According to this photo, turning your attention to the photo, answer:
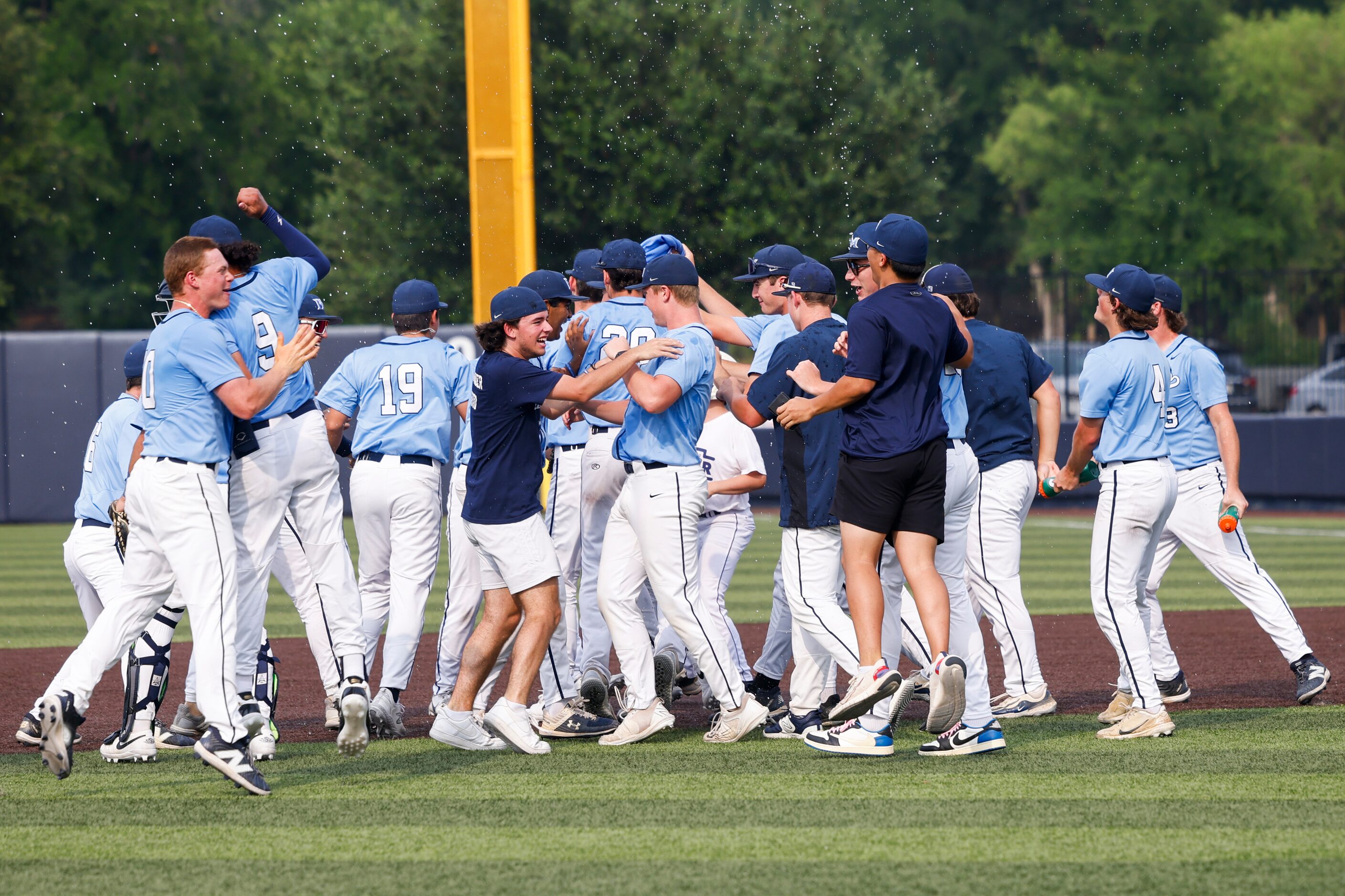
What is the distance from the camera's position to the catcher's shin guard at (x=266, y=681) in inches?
259

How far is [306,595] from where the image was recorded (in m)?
6.92

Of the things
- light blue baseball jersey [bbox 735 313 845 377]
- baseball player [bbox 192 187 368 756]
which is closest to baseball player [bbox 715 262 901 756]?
light blue baseball jersey [bbox 735 313 845 377]

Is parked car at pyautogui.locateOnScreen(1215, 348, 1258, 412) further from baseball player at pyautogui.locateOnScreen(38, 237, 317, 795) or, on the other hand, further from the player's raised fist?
baseball player at pyautogui.locateOnScreen(38, 237, 317, 795)

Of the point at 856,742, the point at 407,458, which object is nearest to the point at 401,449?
the point at 407,458

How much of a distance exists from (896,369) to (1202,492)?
2.33 m

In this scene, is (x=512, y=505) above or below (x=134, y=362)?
below

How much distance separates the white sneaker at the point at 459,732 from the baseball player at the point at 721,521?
42.1 inches

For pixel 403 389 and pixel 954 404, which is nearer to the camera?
pixel 954 404

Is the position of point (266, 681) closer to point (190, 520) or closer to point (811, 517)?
point (190, 520)

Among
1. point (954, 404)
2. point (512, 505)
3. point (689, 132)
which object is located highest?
point (689, 132)

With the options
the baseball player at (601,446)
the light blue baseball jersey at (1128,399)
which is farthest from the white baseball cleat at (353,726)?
the light blue baseball jersey at (1128,399)

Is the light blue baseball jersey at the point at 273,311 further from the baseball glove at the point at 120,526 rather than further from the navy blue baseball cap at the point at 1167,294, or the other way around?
the navy blue baseball cap at the point at 1167,294

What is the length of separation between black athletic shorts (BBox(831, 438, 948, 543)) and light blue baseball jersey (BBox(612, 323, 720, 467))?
31.5 inches

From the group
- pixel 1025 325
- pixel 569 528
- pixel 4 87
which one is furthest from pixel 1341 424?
pixel 4 87
